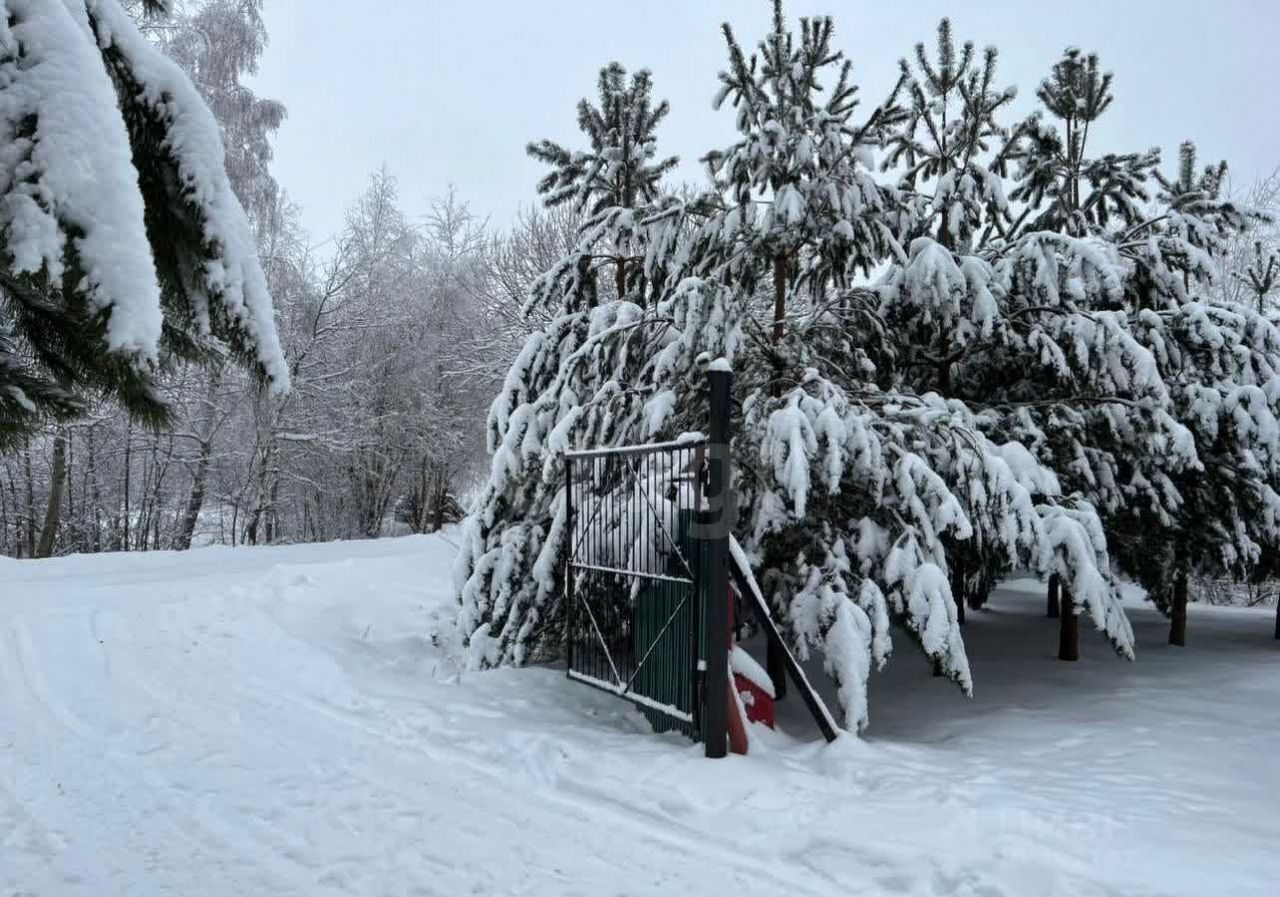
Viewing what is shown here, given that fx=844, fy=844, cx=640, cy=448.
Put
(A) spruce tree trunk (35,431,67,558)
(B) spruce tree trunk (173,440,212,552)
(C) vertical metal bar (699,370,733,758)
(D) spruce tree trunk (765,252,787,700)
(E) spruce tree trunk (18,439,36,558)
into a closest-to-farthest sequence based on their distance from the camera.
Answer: (C) vertical metal bar (699,370,733,758) < (D) spruce tree trunk (765,252,787,700) < (A) spruce tree trunk (35,431,67,558) < (E) spruce tree trunk (18,439,36,558) < (B) spruce tree trunk (173,440,212,552)

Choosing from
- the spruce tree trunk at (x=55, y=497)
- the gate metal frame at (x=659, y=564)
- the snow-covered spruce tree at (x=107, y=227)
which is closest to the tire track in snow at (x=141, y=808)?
the snow-covered spruce tree at (x=107, y=227)

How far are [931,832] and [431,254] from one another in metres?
25.0

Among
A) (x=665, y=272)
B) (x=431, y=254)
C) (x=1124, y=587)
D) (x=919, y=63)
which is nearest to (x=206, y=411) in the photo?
(x=431, y=254)

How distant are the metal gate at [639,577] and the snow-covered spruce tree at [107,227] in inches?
135

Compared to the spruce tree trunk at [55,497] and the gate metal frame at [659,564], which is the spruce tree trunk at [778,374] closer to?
the gate metal frame at [659,564]

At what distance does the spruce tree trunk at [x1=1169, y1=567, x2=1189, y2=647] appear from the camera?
829 cm

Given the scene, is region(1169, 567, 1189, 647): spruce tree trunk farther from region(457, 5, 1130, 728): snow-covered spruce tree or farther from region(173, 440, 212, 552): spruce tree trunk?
region(173, 440, 212, 552): spruce tree trunk

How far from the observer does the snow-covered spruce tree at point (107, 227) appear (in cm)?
137

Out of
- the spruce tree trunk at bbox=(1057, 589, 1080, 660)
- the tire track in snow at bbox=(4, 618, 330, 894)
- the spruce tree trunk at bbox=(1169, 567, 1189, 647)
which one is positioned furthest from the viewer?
the spruce tree trunk at bbox=(1169, 567, 1189, 647)

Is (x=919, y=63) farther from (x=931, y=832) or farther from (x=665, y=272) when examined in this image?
(x=931, y=832)

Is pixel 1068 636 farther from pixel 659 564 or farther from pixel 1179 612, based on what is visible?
pixel 659 564

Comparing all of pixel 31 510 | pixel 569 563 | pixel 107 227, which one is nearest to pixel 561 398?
pixel 569 563

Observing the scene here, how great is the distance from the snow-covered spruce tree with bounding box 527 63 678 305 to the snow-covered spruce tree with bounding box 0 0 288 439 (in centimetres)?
630

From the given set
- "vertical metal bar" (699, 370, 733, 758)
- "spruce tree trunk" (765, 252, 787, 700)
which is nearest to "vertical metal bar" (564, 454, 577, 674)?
"spruce tree trunk" (765, 252, 787, 700)
